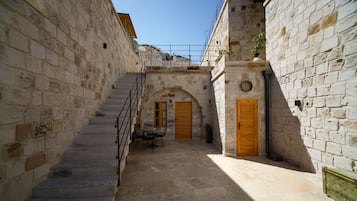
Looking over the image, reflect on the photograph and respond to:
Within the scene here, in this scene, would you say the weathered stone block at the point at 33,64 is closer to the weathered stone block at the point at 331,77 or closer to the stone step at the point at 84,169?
the stone step at the point at 84,169

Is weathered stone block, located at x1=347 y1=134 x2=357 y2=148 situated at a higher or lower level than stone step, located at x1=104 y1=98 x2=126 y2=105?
lower

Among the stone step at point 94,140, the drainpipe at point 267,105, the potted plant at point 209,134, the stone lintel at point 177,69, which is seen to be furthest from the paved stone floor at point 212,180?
the stone lintel at point 177,69

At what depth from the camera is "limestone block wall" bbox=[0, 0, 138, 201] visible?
5.16ft

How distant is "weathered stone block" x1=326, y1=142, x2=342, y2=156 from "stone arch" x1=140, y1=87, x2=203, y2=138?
4292 mm

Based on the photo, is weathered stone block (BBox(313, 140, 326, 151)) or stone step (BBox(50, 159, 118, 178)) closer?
stone step (BBox(50, 159, 118, 178))

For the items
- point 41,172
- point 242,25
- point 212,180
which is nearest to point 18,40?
point 41,172

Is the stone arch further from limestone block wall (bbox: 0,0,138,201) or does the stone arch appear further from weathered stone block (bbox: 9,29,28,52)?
weathered stone block (bbox: 9,29,28,52)

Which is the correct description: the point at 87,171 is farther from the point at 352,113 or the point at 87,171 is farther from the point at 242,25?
the point at 242,25

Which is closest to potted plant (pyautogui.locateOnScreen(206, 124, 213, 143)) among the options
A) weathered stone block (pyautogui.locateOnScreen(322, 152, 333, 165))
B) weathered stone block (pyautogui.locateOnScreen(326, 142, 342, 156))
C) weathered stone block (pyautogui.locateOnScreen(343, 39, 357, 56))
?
weathered stone block (pyautogui.locateOnScreen(322, 152, 333, 165))

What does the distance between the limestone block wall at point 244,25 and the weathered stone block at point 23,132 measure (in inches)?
273

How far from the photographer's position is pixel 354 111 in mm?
2311

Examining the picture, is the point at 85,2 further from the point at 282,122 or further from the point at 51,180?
the point at 282,122

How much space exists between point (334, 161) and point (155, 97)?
19.1 ft

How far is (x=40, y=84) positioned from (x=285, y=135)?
520 cm
